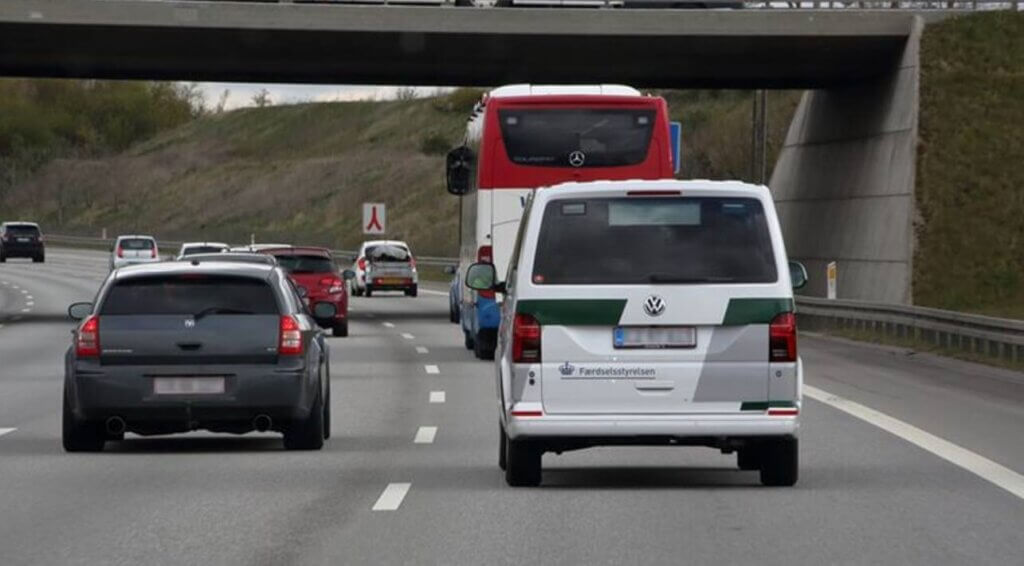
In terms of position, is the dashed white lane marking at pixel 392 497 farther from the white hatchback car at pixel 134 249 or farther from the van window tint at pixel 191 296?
the white hatchback car at pixel 134 249

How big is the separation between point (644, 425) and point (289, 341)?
3.96 m

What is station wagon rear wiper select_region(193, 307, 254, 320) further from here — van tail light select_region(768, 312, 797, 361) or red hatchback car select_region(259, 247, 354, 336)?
red hatchback car select_region(259, 247, 354, 336)

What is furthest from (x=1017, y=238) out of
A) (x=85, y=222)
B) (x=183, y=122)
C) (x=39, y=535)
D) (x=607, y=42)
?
(x=183, y=122)

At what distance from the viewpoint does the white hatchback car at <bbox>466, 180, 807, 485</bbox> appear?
48.3 ft

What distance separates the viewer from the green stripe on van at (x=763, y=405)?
14.8 metres

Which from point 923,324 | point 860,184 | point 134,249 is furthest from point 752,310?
point 134,249

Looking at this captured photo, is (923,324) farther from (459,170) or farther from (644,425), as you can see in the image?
(644,425)

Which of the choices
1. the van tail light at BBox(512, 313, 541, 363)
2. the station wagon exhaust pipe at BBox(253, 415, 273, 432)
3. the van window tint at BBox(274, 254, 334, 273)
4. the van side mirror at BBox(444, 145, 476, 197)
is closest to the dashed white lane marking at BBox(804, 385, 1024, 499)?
the van tail light at BBox(512, 313, 541, 363)

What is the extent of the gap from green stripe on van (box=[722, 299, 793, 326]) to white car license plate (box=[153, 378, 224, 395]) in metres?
4.59

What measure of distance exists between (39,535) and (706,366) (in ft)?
14.1

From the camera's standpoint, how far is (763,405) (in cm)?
1478

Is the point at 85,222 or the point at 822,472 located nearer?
the point at 822,472

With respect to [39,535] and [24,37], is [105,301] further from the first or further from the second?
[24,37]

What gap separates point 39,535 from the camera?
1270cm
